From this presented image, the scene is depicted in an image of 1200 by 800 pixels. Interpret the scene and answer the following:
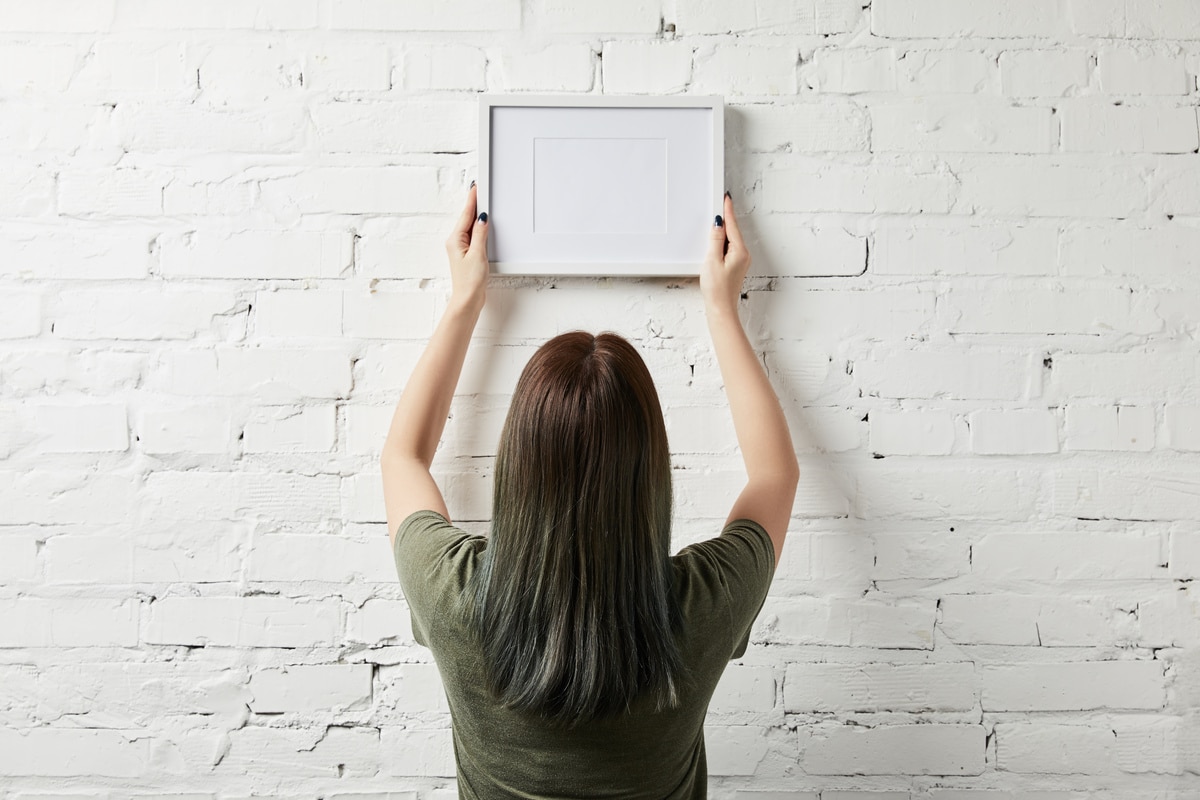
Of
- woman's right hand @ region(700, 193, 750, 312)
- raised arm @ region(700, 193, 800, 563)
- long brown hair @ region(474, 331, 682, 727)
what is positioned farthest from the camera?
woman's right hand @ region(700, 193, 750, 312)

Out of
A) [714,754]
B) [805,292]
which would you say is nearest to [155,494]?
[714,754]

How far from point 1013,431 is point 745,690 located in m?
0.60

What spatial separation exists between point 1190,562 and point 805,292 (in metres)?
0.76

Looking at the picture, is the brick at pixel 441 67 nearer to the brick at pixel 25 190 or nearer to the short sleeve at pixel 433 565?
the brick at pixel 25 190

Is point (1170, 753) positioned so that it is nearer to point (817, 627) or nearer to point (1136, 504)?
point (1136, 504)

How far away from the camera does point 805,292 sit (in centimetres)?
124

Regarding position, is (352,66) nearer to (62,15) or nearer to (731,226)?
(62,15)

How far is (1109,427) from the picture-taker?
1.24m

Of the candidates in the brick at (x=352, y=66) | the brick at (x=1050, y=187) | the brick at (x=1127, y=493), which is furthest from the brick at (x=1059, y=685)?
the brick at (x=352, y=66)

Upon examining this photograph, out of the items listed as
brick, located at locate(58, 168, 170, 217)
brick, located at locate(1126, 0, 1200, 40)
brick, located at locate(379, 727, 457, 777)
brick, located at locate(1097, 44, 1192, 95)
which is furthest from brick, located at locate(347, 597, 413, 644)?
brick, located at locate(1126, 0, 1200, 40)

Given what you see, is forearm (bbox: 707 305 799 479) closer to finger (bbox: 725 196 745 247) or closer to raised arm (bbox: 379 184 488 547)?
finger (bbox: 725 196 745 247)

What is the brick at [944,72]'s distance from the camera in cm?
124

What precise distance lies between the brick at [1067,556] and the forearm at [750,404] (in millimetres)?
397

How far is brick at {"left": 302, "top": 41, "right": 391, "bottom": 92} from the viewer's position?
1223 mm
